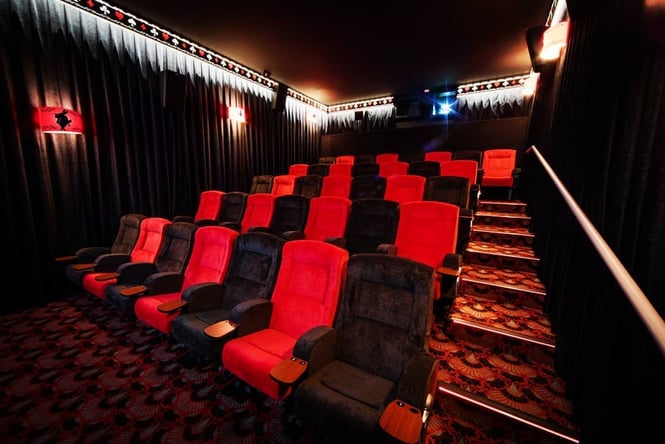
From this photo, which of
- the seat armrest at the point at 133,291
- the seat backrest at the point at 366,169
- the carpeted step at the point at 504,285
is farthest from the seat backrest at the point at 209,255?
the seat backrest at the point at 366,169

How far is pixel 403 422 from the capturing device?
1019mm

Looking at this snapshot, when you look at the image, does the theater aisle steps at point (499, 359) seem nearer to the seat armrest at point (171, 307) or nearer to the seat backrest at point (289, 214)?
the seat armrest at point (171, 307)

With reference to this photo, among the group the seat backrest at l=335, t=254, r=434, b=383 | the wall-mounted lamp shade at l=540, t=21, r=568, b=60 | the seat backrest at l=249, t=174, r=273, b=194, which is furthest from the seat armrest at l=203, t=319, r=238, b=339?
the wall-mounted lamp shade at l=540, t=21, r=568, b=60

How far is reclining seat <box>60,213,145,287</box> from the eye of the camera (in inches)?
112

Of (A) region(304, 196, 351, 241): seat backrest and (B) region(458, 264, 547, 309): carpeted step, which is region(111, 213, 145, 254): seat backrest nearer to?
(A) region(304, 196, 351, 241): seat backrest

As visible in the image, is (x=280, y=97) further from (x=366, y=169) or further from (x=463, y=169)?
(x=463, y=169)

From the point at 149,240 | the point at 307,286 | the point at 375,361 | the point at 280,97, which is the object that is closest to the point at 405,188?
the point at 307,286

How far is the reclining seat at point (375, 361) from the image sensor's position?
112cm

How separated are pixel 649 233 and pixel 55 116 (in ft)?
15.8

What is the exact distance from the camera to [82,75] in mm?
3516

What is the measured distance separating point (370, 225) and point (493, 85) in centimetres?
651

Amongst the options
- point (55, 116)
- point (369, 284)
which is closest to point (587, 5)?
point (369, 284)

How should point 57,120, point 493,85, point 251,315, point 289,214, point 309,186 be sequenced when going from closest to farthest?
point 251,315 < point 57,120 < point 289,214 < point 309,186 < point 493,85

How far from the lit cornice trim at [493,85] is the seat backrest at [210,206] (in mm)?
6686
